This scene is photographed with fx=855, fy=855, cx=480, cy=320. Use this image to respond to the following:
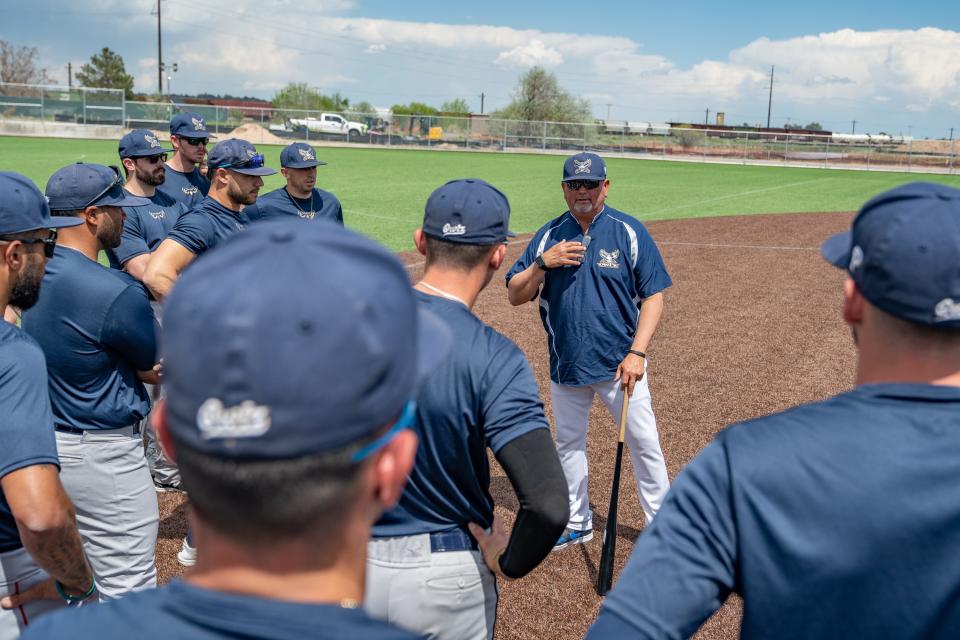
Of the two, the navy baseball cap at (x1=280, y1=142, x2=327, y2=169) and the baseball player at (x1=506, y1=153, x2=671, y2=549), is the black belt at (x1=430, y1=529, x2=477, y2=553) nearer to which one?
the baseball player at (x1=506, y1=153, x2=671, y2=549)

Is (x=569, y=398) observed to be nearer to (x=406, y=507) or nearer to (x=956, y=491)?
(x=406, y=507)

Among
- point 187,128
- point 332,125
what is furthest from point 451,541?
point 332,125

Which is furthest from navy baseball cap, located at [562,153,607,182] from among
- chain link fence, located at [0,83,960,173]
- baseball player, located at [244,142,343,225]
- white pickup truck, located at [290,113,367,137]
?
white pickup truck, located at [290,113,367,137]

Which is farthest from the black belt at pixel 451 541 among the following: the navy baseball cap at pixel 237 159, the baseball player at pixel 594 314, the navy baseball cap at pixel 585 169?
the navy baseball cap at pixel 237 159

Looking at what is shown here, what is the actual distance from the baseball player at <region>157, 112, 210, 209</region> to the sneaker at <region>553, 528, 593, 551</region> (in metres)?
4.79

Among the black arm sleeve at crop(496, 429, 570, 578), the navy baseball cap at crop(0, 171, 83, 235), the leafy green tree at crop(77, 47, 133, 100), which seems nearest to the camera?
the black arm sleeve at crop(496, 429, 570, 578)

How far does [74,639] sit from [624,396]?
467 centimetres

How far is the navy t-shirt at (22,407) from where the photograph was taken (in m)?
2.86

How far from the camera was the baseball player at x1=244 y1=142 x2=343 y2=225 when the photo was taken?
8156 millimetres

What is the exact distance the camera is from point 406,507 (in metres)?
3.14

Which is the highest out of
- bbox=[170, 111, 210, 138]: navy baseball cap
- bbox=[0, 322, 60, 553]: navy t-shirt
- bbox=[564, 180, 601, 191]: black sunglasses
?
bbox=[170, 111, 210, 138]: navy baseball cap

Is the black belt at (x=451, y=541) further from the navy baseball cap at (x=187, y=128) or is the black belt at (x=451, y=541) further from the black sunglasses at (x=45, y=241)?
the navy baseball cap at (x=187, y=128)

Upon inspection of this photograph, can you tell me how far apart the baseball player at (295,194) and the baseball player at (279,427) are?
6893mm

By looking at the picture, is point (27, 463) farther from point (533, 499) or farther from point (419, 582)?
point (533, 499)
